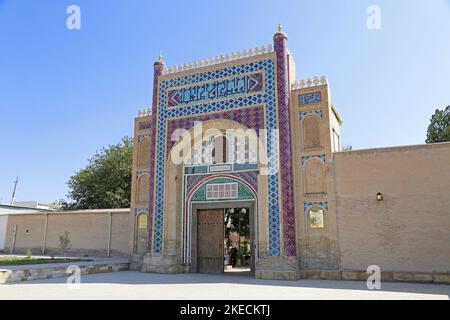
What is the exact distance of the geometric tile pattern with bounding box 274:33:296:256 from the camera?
11.0m

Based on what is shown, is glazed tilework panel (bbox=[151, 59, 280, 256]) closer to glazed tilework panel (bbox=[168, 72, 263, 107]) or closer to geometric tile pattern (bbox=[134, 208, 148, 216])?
glazed tilework panel (bbox=[168, 72, 263, 107])

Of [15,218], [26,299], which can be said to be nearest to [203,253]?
[26,299]

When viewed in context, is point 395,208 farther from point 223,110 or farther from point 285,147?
point 223,110

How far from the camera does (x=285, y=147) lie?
11406mm

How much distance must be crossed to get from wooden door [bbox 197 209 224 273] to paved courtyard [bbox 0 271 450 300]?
6.71 feet

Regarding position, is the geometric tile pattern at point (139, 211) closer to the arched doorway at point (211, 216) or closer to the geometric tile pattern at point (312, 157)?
the arched doorway at point (211, 216)

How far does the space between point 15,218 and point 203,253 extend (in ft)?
40.3

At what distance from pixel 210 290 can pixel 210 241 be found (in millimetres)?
4380

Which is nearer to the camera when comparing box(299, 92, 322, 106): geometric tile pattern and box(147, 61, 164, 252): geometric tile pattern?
box(299, 92, 322, 106): geometric tile pattern

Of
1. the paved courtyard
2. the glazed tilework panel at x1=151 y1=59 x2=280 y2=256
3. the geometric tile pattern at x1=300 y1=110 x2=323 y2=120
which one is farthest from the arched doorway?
the geometric tile pattern at x1=300 y1=110 x2=323 y2=120

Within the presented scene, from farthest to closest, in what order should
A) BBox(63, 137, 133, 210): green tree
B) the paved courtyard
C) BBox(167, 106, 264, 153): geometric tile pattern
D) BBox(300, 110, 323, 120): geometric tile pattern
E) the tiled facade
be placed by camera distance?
BBox(63, 137, 133, 210): green tree < BBox(167, 106, 264, 153): geometric tile pattern < BBox(300, 110, 323, 120): geometric tile pattern < the tiled facade < the paved courtyard

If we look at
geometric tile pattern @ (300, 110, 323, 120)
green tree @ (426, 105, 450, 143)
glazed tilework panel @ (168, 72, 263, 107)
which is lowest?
geometric tile pattern @ (300, 110, 323, 120)

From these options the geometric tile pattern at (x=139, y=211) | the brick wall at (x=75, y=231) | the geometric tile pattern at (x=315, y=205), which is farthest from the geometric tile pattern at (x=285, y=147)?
the brick wall at (x=75, y=231)

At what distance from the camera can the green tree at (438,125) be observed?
65.9 feet
